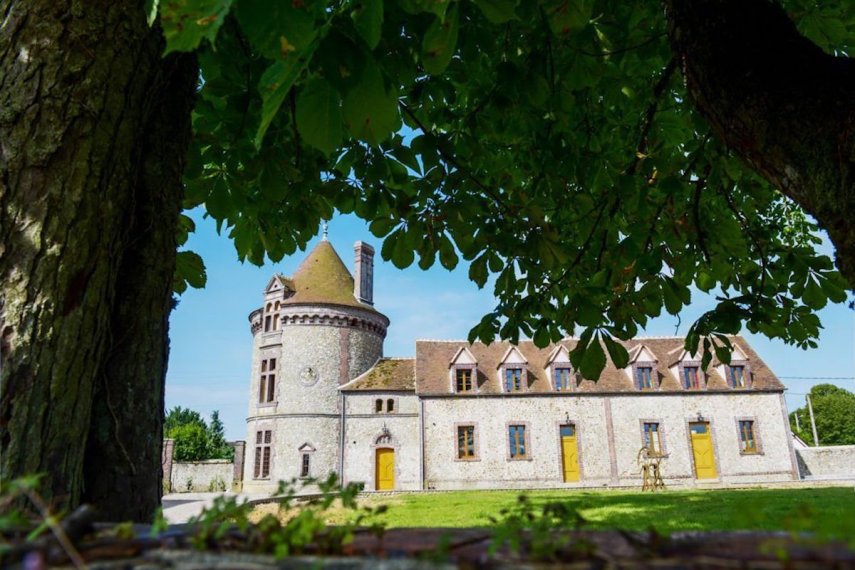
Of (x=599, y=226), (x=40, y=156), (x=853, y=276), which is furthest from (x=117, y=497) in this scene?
(x=599, y=226)

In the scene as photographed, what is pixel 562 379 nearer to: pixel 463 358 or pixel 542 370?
pixel 542 370

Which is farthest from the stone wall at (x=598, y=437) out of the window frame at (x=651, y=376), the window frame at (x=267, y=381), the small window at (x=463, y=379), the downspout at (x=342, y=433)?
the window frame at (x=267, y=381)

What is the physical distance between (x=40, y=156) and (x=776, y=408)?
35025 millimetres

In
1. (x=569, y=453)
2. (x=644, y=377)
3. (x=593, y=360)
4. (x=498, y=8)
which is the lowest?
(x=569, y=453)

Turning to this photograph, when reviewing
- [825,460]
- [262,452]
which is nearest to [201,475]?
[262,452]

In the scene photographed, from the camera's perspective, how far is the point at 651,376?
30.6 metres

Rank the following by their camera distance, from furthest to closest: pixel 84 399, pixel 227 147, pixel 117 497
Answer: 1. pixel 227 147
2. pixel 117 497
3. pixel 84 399

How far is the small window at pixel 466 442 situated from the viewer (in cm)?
2947

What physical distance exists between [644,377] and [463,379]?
33.0ft

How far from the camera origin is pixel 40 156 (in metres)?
2.11

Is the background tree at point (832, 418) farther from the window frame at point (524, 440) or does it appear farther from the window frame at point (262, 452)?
the window frame at point (262, 452)

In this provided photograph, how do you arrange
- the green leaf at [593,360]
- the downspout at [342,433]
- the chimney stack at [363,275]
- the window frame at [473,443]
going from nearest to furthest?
the green leaf at [593,360]
the window frame at [473,443]
the downspout at [342,433]
the chimney stack at [363,275]

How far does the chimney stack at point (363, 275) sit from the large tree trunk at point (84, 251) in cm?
3271

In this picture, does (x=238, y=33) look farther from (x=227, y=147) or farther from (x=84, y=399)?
(x=84, y=399)
